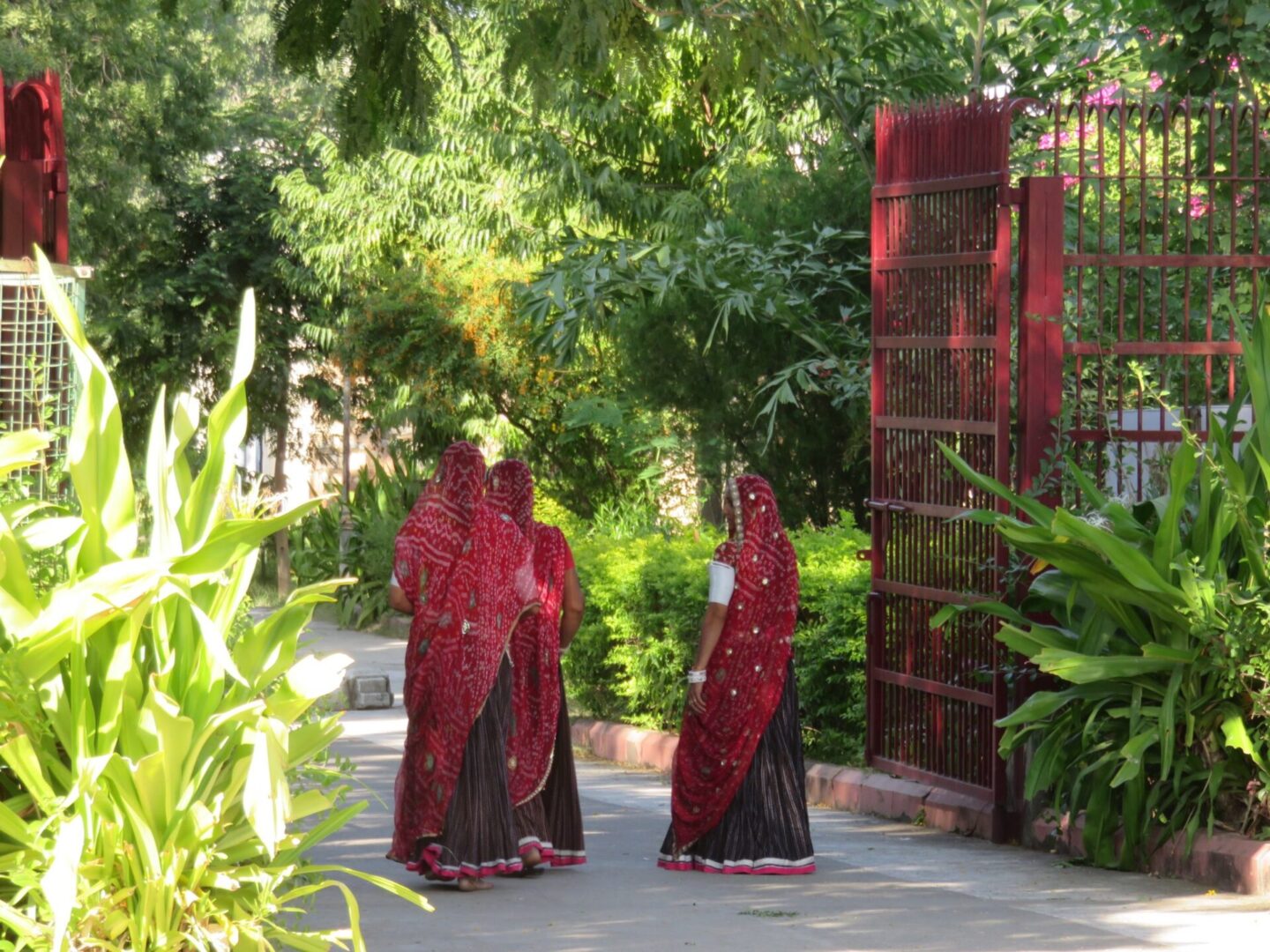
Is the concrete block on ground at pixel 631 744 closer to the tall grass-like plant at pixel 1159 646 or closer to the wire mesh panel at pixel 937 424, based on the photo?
the wire mesh panel at pixel 937 424

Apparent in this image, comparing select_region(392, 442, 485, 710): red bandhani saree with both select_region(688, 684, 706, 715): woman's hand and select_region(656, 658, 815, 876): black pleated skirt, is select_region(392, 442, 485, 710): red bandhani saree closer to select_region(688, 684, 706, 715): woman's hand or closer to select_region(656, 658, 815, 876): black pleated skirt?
select_region(688, 684, 706, 715): woman's hand

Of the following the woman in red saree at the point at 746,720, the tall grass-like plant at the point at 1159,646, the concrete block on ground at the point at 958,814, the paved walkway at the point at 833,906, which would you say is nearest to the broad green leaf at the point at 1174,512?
the tall grass-like plant at the point at 1159,646

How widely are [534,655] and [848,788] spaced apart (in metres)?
2.29

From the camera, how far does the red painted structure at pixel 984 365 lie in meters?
8.10

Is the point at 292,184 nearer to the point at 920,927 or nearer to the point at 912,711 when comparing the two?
the point at 912,711

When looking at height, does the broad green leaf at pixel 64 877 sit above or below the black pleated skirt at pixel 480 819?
above

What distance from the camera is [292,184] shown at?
23.3 m

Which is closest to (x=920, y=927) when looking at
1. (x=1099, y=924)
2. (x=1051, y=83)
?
(x=1099, y=924)

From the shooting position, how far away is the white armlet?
773 cm

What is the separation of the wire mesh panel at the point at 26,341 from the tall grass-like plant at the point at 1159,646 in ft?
12.2

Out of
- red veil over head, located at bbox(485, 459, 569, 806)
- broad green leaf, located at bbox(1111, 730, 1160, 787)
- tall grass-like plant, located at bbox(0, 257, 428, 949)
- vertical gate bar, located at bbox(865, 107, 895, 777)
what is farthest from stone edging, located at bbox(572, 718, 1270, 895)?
tall grass-like plant, located at bbox(0, 257, 428, 949)

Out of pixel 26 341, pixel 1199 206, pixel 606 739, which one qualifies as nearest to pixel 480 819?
pixel 26 341

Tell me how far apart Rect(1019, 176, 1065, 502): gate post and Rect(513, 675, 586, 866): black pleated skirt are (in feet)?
7.84

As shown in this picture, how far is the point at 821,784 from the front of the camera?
9562 millimetres
